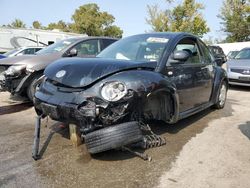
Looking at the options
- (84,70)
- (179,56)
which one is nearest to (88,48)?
(179,56)

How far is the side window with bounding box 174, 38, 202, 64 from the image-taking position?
479 centimetres

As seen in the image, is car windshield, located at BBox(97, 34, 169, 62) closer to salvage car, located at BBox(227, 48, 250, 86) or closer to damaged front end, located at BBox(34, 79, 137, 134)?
damaged front end, located at BBox(34, 79, 137, 134)

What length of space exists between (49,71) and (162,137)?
192 centimetres

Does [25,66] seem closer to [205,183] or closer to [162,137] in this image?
[162,137]

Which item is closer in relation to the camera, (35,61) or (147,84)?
(147,84)

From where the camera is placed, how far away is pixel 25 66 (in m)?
6.48

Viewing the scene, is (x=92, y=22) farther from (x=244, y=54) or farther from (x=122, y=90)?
(x=122, y=90)

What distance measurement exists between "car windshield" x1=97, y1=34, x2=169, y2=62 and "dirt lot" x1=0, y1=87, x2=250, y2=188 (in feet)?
4.16

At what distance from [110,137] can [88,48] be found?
16.1ft

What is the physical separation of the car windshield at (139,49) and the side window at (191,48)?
1.34ft

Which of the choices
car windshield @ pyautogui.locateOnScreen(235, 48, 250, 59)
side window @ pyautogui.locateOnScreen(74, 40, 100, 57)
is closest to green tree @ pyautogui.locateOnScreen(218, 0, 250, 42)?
car windshield @ pyautogui.locateOnScreen(235, 48, 250, 59)

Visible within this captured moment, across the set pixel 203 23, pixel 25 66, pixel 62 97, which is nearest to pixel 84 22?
pixel 203 23

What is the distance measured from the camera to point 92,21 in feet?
150

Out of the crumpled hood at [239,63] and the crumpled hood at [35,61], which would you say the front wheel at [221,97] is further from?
the crumpled hood at [35,61]
